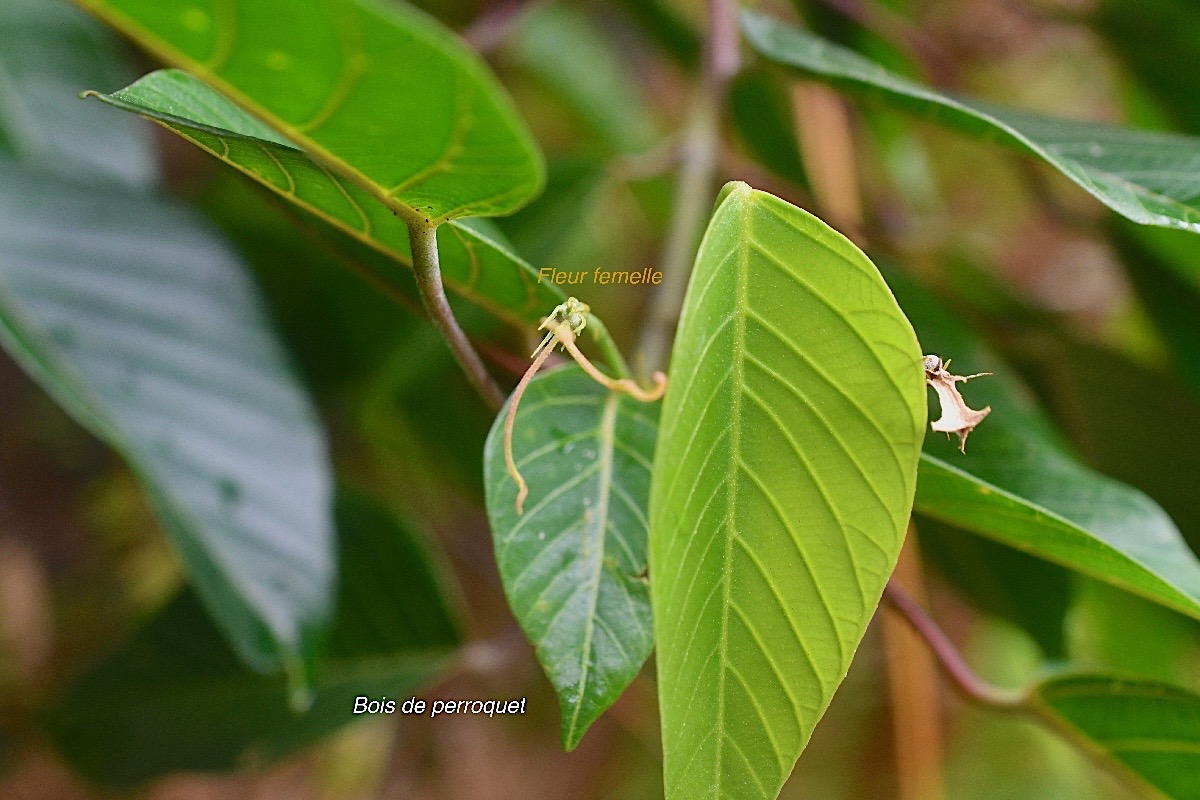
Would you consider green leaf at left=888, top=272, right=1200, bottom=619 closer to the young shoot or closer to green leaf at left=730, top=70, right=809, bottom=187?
the young shoot

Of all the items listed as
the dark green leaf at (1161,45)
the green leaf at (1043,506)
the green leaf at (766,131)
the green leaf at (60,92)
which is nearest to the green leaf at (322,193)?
the green leaf at (1043,506)

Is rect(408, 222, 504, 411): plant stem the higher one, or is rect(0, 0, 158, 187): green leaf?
rect(408, 222, 504, 411): plant stem

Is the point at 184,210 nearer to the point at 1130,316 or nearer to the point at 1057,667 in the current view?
the point at 1057,667

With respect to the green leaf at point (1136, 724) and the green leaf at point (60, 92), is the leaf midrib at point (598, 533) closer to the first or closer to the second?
the green leaf at point (1136, 724)

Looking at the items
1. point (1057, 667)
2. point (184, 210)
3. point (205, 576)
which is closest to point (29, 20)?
point (184, 210)

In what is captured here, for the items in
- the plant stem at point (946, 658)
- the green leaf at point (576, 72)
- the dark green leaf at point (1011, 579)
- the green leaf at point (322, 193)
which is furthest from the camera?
the green leaf at point (576, 72)

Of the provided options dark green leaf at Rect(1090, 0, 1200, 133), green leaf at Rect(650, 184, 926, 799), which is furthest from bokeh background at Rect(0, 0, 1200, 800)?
green leaf at Rect(650, 184, 926, 799)
